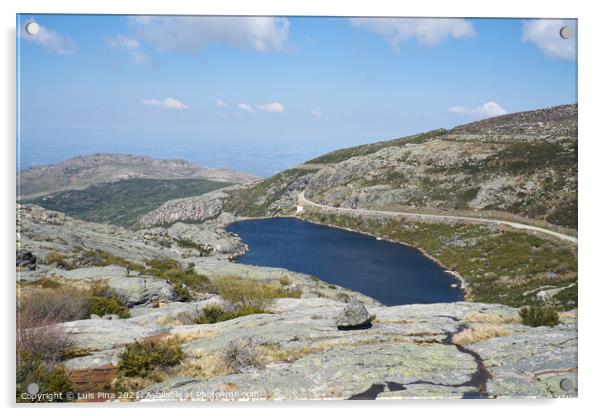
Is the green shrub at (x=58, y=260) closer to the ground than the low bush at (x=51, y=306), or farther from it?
farther from it

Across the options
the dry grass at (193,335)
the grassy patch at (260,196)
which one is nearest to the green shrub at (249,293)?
the dry grass at (193,335)

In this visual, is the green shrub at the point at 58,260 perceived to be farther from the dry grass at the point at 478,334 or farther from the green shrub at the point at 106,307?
the dry grass at the point at 478,334

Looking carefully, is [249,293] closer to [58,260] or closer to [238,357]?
[238,357]

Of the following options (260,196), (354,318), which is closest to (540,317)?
(354,318)

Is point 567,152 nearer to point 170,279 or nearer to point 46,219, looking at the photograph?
point 170,279
